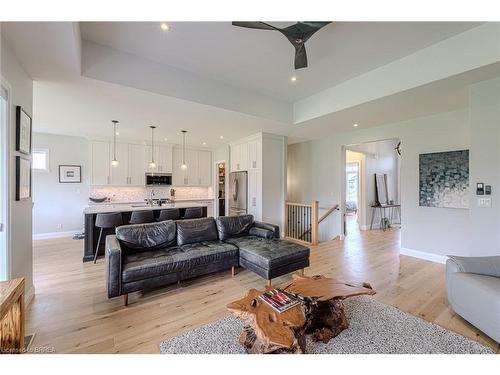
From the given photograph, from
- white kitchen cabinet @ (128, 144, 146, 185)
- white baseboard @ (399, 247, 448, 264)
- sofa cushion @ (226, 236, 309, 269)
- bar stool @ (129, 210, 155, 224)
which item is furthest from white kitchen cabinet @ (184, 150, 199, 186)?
white baseboard @ (399, 247, 448, 264)

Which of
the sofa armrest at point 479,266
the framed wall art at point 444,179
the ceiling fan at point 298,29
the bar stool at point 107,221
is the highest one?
the ceiling fan at point 298,29

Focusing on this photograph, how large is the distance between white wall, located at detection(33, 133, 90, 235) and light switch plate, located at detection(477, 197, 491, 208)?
791cm

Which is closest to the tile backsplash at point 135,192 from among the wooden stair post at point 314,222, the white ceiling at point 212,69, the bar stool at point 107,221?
the white ceiling at point 212,69

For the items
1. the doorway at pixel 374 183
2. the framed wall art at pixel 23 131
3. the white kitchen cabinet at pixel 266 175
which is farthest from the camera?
the doorway at pixel 374 183

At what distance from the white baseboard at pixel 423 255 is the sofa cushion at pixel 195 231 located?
3692mm

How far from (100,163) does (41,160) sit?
1283mm

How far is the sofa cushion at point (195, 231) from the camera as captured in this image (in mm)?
3287

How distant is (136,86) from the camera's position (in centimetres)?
288

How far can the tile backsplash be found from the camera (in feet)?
20.1

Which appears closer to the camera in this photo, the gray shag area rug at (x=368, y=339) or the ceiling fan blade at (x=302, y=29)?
the gray shag area rug at (x=368, y=339)

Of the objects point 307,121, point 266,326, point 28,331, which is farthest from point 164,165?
point 266,326

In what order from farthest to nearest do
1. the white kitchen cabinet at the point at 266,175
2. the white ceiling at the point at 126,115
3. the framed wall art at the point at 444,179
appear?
the white kitchen cabinet at the point at 266,175 → the framed wall art at the point at 444,179 → the white ceiling at the point at 126,115

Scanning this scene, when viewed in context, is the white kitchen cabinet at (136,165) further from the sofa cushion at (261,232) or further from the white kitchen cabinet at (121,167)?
the sofa cushion at (261,232)
